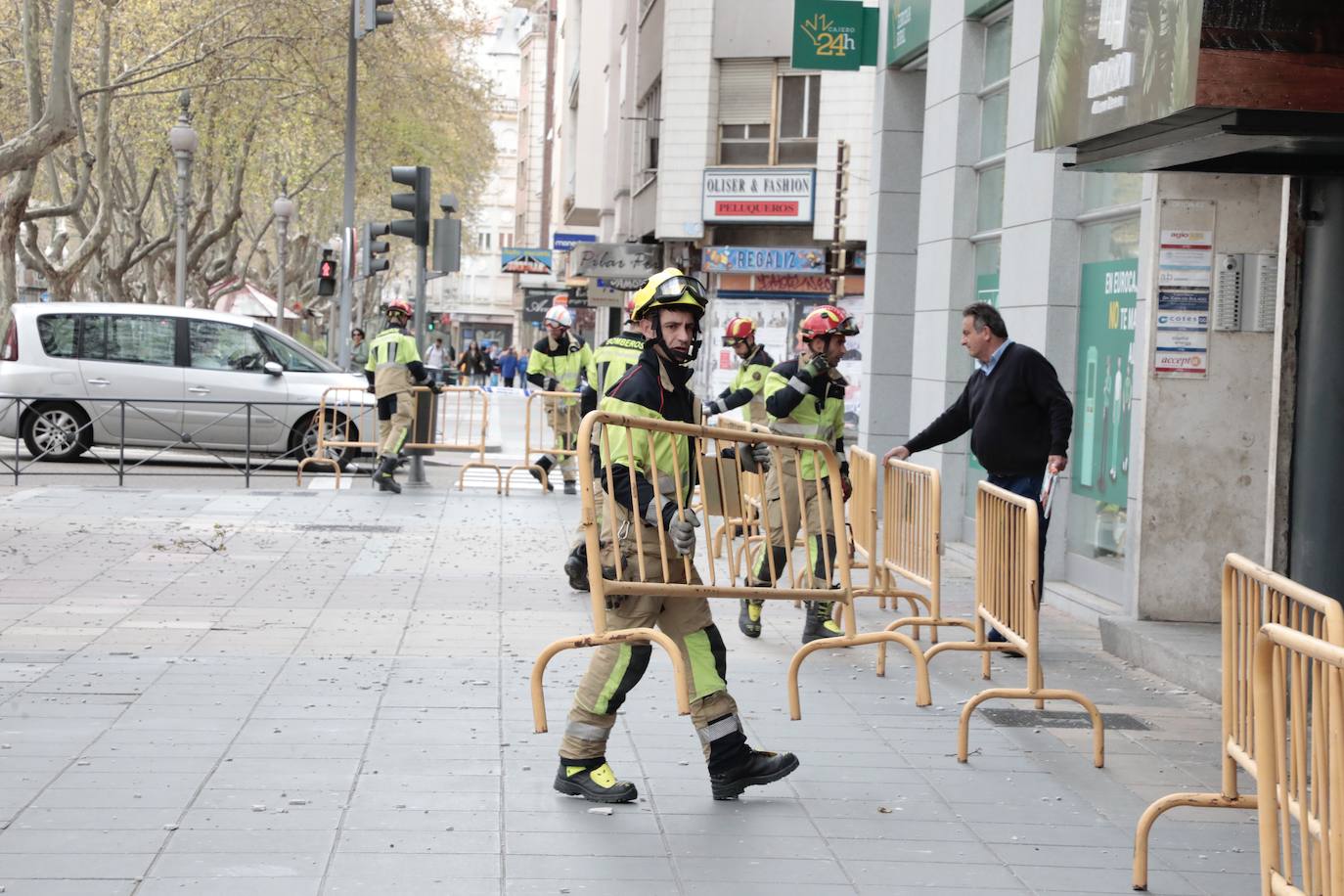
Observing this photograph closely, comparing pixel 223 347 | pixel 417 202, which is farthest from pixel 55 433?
pixel 417 202

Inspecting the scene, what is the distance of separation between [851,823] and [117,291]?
3606 centimetres

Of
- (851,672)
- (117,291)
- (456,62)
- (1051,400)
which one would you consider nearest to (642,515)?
(851,672)

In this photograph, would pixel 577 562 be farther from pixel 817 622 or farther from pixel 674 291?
pixel 817 622

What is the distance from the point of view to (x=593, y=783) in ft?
19.7

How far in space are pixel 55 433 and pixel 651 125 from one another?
18218 millimetres

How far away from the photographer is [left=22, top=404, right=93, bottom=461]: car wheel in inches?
797

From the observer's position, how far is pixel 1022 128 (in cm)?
1230

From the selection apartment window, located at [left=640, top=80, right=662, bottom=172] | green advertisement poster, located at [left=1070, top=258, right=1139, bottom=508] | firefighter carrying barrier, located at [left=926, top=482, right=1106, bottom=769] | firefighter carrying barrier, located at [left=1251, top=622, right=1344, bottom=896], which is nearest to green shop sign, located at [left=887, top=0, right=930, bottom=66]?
green advertisement poster, located at [left=1070, top=258, right=1139, bottom=508]

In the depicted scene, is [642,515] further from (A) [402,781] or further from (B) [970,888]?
(B) [970,888]

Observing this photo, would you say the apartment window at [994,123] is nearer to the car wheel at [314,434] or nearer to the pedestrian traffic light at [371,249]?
the car wheel at [314,434]

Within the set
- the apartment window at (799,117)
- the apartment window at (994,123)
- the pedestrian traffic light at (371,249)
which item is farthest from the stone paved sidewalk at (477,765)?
the apartment window at (799,117)

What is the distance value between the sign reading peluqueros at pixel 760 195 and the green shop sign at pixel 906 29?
606 inches

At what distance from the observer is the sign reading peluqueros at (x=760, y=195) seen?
105 ft

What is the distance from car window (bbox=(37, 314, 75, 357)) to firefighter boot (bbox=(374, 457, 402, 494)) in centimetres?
526
